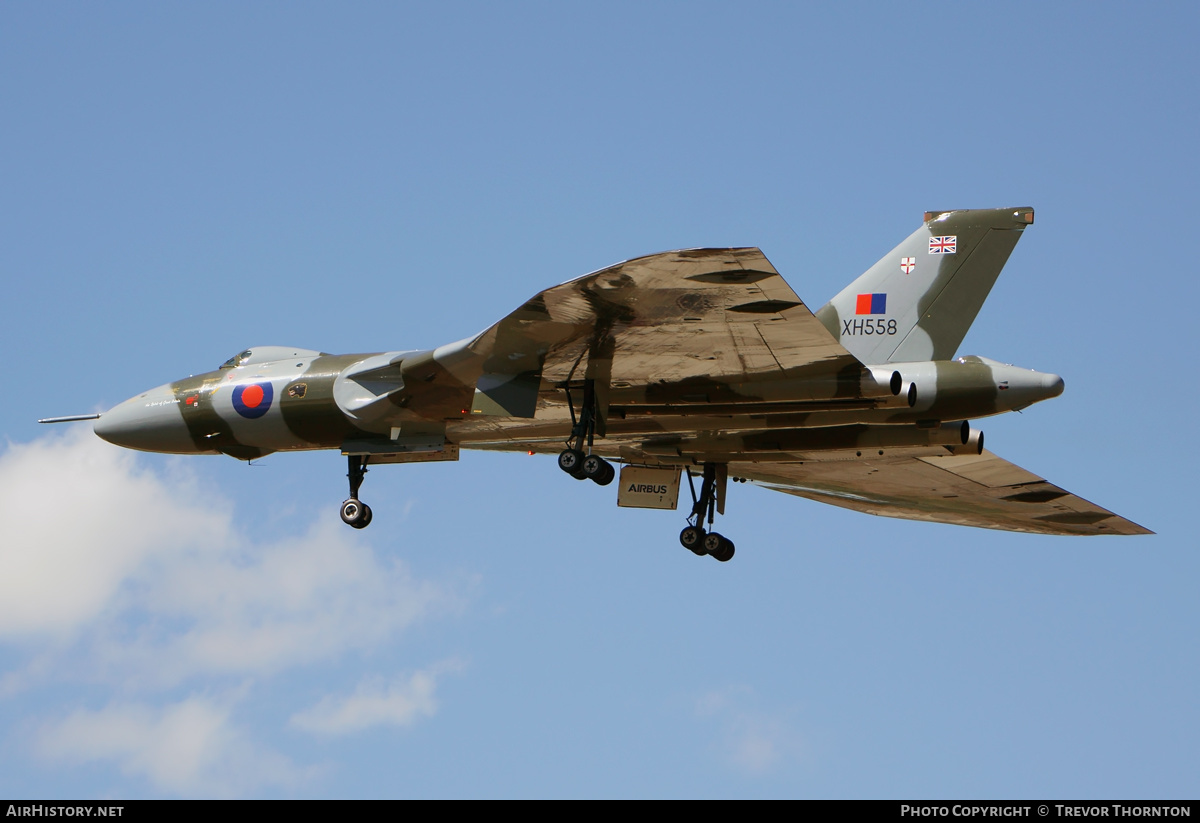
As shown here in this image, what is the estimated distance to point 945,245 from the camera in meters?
24.1

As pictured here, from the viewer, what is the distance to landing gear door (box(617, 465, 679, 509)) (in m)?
27.9

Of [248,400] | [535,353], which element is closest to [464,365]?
[535,353]

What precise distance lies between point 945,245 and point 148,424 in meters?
16.1

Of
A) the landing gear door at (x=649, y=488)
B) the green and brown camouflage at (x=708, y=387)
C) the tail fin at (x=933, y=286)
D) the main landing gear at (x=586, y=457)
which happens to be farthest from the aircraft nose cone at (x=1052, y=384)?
the landing gear door at (x=649, y=488)

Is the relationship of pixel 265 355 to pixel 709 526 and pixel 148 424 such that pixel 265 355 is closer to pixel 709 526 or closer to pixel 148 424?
pixel 148 424

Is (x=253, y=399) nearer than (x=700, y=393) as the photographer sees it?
No

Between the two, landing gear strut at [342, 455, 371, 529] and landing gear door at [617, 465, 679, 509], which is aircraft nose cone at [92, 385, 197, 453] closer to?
landing gear strut at [342, 455, 371, 529]

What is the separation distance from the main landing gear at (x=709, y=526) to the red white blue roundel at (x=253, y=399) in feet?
28.0

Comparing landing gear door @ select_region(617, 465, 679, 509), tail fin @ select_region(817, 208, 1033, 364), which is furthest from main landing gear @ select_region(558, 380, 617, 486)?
tail fin @ select_region(817, 208, 1033, 364)

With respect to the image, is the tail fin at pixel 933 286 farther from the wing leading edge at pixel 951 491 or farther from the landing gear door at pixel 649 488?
the landing gear door at pixel 649 488

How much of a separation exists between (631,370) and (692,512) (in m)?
5.33

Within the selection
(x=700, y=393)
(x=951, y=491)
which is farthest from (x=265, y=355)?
(x=951, y=491)

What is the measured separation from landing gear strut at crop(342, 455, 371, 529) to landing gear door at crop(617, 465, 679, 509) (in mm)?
5117
